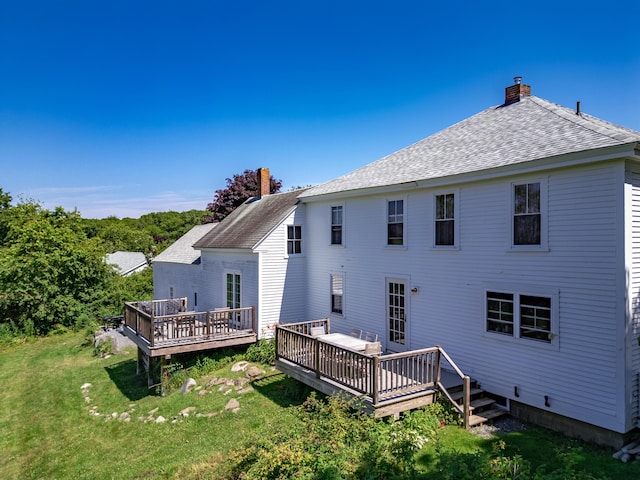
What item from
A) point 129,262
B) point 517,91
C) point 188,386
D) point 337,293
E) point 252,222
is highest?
point 517,91

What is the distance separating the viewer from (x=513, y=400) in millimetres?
9188

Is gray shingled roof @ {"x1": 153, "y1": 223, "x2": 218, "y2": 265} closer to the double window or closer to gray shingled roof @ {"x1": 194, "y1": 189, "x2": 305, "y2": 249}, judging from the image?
gray shingled roof @ {"x1": 194, "y1": 189, "x2": 305, "y2": 249}

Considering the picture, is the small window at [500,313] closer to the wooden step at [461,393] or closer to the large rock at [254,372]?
the wooden step at [461,393]

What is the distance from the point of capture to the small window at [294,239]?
1647cm

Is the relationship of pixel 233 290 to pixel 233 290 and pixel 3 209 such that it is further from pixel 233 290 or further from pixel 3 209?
pixel 3 209

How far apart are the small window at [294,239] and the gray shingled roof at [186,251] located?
7536 millimetres

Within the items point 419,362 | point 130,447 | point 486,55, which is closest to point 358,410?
point 419,362

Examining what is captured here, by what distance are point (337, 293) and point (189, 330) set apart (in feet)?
18.9

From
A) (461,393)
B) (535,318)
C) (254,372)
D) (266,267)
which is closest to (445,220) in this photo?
(535,318)

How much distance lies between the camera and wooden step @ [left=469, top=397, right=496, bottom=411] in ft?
29.3

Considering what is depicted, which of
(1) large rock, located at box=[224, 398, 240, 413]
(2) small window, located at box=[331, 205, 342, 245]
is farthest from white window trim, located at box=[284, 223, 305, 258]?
(1) large rock, located at box=[224, 398, 240, 413]

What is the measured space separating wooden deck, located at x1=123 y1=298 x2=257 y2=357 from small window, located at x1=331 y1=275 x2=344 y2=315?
10.9ft

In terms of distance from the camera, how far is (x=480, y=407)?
30.1 ft

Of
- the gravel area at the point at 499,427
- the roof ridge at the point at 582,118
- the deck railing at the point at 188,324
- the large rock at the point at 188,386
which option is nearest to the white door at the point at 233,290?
the deck railing at the point at 188,324
